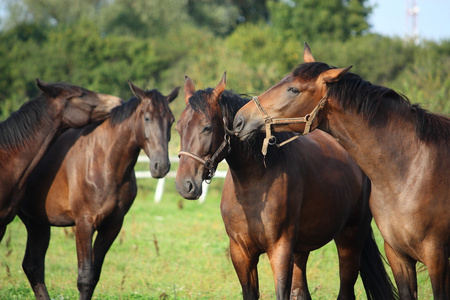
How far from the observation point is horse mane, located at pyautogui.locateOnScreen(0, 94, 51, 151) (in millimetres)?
5770

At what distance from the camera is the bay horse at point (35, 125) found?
566 centimetres

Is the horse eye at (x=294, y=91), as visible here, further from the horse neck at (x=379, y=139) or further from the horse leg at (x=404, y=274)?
the horse leg at (x=404, y=274)

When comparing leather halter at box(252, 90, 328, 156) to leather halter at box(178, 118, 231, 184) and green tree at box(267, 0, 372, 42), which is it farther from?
green tree at box(267, 0, 372, 42)

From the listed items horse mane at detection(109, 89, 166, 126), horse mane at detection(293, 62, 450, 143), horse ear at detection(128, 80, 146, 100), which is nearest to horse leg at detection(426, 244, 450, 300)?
horse mane at detection(293, 62, 450, 143)

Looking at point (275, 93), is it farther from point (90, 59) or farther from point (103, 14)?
point (103, 14)

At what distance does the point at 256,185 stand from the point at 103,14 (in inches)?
1299

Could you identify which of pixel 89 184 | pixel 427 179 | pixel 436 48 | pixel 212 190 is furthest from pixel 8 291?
pixel 436 48

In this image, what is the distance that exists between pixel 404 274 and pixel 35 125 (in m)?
3.88

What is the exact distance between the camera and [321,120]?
4.02 m

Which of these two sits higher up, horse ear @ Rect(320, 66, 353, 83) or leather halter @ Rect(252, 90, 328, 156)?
horse ear @ Rect(320, 66, 353, 83)

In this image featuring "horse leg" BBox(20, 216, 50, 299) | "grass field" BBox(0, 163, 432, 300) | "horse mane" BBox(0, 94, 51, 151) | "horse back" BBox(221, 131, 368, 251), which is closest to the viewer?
"horse back" BBox(221, 131, 368, 251)

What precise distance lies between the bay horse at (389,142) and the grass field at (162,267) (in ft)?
8.64

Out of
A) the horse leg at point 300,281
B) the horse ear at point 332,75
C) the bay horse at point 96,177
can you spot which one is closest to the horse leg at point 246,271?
the horse leg at point 300,281

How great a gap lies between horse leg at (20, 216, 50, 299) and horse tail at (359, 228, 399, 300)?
3415 mm
